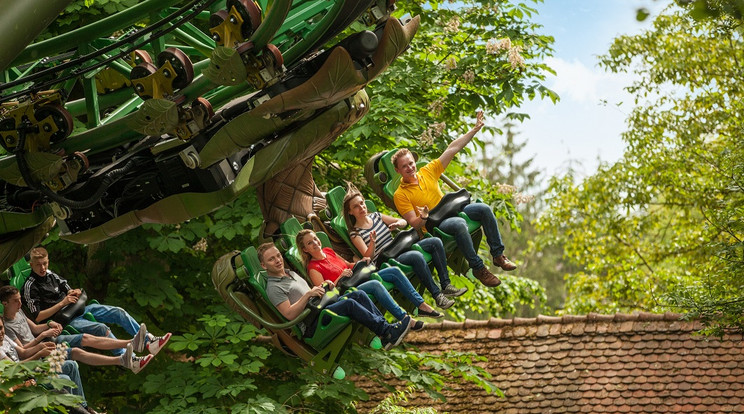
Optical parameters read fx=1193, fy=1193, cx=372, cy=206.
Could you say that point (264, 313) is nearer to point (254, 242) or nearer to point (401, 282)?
point (401, 282)

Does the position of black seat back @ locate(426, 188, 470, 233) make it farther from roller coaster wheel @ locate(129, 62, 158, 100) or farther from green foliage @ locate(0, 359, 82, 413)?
green foliage @ locate(0, 359, 82, 413)

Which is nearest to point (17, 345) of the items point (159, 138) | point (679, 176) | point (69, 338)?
point (69, 338)

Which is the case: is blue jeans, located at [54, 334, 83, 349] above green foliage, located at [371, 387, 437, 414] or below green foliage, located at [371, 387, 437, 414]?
below

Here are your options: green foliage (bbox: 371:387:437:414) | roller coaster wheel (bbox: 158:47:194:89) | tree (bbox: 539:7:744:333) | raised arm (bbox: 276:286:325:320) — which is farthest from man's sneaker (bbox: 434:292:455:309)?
tree (bbox: 539:7:744:333)

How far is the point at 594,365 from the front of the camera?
16.4 meters

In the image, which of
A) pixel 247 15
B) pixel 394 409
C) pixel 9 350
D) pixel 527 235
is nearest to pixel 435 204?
pixel 247 15

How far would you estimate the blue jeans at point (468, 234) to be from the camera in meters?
8.70

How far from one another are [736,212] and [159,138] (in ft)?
24.1

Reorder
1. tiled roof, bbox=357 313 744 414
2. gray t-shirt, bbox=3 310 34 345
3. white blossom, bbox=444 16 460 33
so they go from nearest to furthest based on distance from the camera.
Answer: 1. gray t-shirt, bbox=3 310 34 345
2. white blossom, bbox=444 16 460 33
3. tiled roof, bbox=357 313 744 414

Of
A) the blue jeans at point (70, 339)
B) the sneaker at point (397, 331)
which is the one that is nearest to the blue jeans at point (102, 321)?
the blue jeans at point (70, 339)

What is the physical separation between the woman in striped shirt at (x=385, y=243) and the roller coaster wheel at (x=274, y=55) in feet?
5.30

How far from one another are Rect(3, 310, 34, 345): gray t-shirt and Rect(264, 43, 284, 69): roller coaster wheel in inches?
146

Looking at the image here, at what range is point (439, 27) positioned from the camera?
594 inches

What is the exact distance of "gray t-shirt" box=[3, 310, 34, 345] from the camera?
964 cm
